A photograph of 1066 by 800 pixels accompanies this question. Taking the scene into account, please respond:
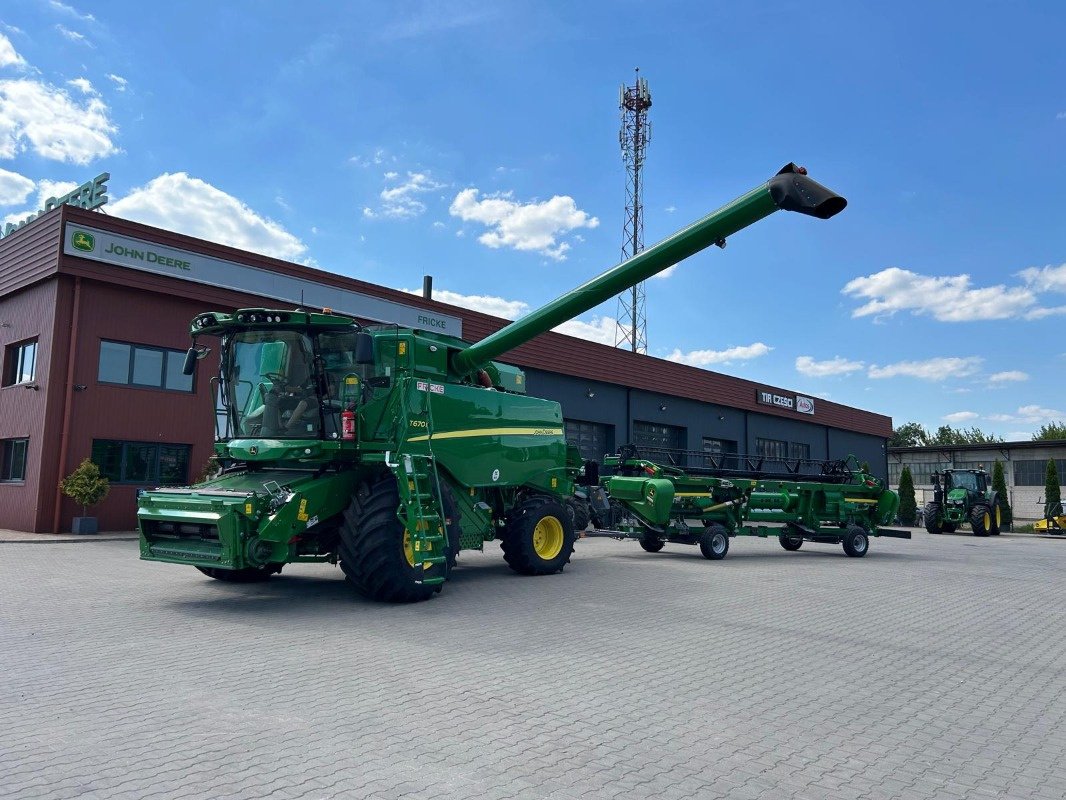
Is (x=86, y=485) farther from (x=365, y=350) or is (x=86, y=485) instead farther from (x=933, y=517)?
(x=933, y=517)

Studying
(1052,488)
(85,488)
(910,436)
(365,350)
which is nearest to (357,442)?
(365,350)

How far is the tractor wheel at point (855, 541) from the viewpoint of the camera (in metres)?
17.4

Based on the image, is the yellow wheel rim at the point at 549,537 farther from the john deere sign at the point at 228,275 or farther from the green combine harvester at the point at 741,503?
the john deere sign at the point at 228,275

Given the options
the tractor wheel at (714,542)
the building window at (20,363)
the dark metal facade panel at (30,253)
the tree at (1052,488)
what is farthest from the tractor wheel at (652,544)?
the tree at (1052,488)

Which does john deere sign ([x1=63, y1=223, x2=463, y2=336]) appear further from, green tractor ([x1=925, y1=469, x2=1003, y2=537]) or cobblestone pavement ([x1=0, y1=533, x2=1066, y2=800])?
green tractor ([x1=925, y1=469, x2=1003, y2=537])

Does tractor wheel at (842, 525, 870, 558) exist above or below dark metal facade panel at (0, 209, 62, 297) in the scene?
below

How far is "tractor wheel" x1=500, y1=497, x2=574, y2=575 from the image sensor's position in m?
11.5

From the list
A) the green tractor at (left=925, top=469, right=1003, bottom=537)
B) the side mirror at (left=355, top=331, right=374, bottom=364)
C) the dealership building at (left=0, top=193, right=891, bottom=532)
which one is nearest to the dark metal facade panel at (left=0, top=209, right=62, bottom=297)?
the dealership building at (left=0, top=193, right=891, bottom=532)

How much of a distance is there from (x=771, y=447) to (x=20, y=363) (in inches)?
1267

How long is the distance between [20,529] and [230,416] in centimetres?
1130

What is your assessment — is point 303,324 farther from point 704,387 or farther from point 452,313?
point 704,387

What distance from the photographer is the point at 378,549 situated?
8.38m

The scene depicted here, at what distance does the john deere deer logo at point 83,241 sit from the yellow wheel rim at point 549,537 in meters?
12.1

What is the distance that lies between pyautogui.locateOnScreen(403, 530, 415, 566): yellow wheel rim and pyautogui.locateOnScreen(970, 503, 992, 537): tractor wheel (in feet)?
89.0
